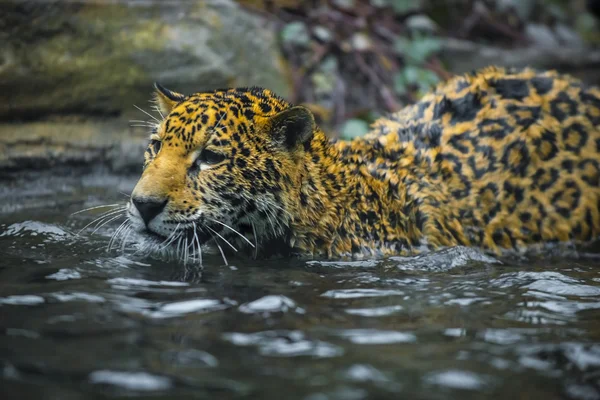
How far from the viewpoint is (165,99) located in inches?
223

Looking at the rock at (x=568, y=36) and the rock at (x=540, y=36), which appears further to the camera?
the rock at (x=568, y=36)

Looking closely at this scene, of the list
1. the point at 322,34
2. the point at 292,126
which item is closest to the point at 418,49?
the point at 322,34

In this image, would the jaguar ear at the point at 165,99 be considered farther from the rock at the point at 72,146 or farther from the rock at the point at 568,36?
the rock at the point at 568,36

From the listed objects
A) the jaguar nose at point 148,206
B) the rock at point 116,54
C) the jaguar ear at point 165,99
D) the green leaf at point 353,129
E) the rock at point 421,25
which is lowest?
the jaguar nose at point 148,206

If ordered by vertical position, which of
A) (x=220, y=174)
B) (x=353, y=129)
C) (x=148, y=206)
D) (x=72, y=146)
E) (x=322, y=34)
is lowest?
(x=148, y=206)

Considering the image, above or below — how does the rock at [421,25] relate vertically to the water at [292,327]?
above

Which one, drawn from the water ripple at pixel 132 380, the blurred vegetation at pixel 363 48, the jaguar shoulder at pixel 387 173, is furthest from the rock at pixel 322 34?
the water ripple at pixel 132 380

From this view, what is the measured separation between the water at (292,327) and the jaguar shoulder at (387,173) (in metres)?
0.26

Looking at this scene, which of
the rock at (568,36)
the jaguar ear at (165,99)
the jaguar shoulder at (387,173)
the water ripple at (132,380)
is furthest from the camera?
the rock at (568,36)

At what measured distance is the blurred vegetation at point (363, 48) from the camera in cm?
998

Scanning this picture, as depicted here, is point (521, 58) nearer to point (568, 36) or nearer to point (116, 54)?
point (568, 36)

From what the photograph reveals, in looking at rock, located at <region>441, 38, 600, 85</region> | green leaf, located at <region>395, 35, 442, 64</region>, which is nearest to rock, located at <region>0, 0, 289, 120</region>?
green leaf, located at <region>395, 35, 442, 64</region>

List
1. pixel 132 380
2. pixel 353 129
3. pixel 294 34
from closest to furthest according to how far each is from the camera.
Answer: pixel 132 380
pixel 353 129
pixel 294 34

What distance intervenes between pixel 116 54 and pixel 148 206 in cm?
416
